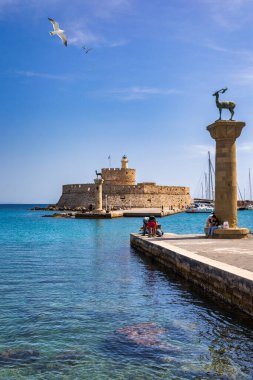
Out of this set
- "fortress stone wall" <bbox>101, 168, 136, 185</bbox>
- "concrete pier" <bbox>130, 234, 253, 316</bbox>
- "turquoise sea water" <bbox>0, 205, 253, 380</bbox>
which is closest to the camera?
"turquoise sea water" <bbox>0, 205, 253, 380</bbox>

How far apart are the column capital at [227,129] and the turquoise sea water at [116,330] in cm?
461

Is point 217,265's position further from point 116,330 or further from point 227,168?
point 227,168

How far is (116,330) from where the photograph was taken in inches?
223

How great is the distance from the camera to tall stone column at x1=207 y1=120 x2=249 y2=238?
487 inches

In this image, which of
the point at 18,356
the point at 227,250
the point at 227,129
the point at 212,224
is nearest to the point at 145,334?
the point at 18,356

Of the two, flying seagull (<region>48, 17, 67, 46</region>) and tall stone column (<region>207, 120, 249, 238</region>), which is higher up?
flying seagull (<region>48, 17, 67, 46</region>)

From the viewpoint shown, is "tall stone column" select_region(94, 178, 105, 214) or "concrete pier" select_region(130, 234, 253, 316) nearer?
"concrete pier" select_region(130, 234, 253, 316)

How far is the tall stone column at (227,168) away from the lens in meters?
12.4

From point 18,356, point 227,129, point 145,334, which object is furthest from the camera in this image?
point 227,129

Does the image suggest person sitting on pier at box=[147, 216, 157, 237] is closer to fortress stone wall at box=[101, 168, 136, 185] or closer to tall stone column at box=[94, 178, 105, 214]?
tall stone column at box=[94, 178, 105, 214]

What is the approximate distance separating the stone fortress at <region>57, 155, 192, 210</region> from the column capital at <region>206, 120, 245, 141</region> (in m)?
47.5

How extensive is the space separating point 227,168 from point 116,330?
7758mm

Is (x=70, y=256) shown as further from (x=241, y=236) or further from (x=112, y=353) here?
(x=112, y=353)

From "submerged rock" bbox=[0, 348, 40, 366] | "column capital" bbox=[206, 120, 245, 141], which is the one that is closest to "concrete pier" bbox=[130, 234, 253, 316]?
"submerged rock" bbox=[0, 348, 40, 366]
